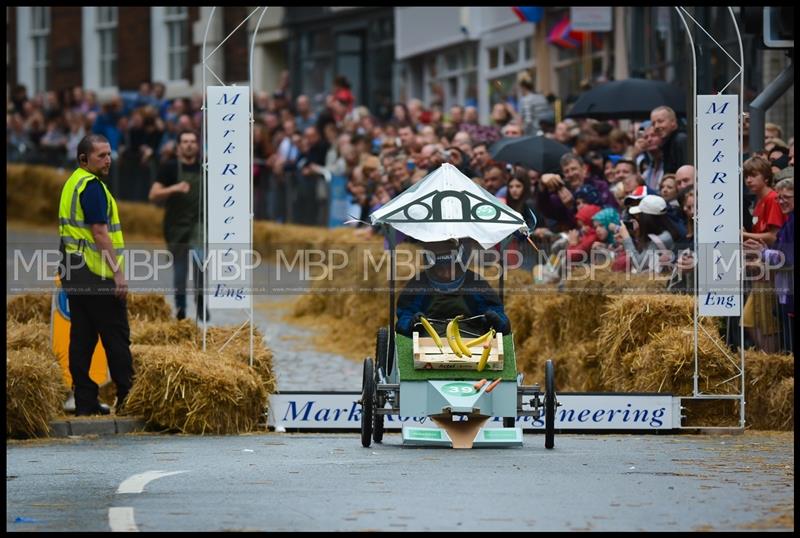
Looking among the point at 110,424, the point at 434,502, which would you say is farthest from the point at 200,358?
the point at 434,502

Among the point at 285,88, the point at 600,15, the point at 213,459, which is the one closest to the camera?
the point at 213,459

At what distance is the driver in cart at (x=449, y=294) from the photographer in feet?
49.9

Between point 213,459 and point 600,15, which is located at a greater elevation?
point 600,15

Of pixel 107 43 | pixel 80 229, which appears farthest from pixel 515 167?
pixel 107 43

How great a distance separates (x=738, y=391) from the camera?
53.6 feet

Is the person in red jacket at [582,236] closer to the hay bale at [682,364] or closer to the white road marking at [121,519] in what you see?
the hay bale at [682,364]

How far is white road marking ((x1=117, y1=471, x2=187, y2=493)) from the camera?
463 inches

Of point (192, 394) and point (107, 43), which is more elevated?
point (107, 43)

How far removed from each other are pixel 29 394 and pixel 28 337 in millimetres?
1309

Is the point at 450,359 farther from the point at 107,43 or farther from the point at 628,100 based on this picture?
the point at 107,43

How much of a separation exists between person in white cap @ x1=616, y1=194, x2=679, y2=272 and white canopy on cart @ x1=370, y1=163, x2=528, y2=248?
8.97 feet

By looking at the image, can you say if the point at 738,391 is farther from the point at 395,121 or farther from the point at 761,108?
the point at 395,121

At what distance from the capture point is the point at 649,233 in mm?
17812

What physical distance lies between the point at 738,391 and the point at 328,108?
1724cm
